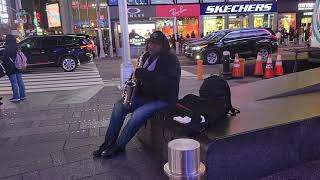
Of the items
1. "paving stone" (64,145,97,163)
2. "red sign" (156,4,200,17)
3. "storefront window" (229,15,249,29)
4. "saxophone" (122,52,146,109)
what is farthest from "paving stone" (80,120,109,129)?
"storefront window" (229,15,249,29)

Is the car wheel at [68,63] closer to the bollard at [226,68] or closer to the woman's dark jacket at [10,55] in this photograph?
the woman's dark jacket at [10,55]

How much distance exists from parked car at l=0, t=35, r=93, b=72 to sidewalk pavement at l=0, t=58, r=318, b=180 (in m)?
8.24

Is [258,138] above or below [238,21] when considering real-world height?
below

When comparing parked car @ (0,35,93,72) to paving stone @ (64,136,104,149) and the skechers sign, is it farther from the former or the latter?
the skechers sign

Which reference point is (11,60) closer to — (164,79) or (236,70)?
(164,79)

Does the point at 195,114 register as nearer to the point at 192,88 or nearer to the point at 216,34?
the point at 192,88

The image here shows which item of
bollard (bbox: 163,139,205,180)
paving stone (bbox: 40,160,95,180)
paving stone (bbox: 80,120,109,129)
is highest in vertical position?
bollard (bbox: 163,139,205,180)

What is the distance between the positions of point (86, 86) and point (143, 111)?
25.1 feet

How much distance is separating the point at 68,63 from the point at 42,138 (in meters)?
11.2

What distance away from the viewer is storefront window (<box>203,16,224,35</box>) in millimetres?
27938

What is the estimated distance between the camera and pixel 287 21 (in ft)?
102

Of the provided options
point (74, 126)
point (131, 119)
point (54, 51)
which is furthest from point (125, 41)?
point (54, 51)

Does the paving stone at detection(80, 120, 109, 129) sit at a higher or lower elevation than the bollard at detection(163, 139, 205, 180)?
lower

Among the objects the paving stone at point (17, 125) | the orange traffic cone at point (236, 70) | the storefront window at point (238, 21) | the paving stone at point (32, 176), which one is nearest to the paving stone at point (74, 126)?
the paving stone at point (17, 125)
